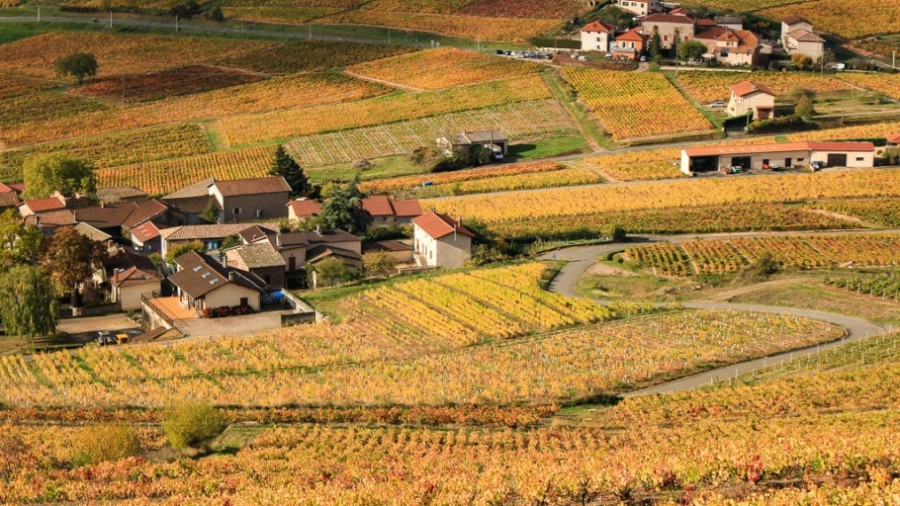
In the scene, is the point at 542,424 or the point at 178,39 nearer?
the point at 542,424

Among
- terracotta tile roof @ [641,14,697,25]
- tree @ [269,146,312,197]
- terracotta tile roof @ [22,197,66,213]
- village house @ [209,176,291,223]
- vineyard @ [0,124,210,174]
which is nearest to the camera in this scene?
terracotta tile roof @ [22,197,66,213]

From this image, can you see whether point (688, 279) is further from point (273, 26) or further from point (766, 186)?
point (273, 26)

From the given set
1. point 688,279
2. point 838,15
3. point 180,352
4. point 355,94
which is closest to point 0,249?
point 180,352

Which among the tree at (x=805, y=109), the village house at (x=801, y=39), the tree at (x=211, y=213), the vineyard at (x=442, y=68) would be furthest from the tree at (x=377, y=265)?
the village house at (x=801, y=39)

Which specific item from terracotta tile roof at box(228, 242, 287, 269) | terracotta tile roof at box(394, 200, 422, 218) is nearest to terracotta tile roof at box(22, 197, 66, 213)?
terracotta tile roof at box(228, 242, 287, 269)

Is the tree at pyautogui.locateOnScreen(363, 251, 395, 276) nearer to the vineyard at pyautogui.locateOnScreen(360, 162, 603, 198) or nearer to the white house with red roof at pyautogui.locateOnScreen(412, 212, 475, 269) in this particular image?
the white house with red roof at pyautogui.locateOnScreen(412, 212, 475, 269)

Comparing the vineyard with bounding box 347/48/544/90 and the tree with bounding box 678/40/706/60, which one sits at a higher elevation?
the tree with bounding box 678/40/706/60

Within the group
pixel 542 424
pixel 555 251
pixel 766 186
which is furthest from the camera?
pixel 766 186
